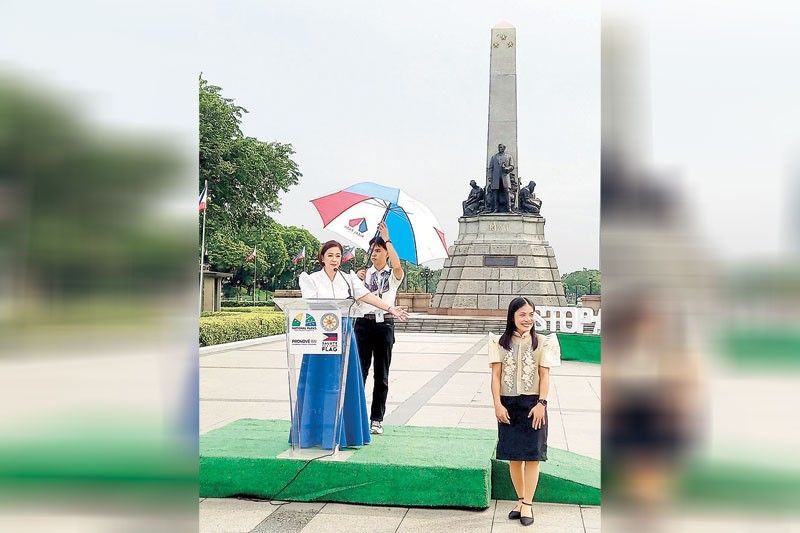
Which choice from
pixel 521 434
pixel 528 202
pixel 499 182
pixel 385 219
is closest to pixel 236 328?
pixel 499 182

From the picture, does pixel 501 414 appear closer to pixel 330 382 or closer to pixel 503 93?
pixel 330 382

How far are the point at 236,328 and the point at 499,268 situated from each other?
10686 millimetres

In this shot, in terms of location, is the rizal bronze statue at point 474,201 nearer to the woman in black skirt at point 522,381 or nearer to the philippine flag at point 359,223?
the philippine flag at point 359,223

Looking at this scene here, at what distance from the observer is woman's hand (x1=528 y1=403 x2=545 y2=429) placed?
167 inches

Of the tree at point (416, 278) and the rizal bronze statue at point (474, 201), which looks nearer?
the rizal bronze statue at point (474, 201)

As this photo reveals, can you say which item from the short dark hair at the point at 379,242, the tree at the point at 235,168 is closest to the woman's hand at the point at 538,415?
the short dark hair at the point at 379,242

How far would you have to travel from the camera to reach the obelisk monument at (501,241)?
2664 centimetres

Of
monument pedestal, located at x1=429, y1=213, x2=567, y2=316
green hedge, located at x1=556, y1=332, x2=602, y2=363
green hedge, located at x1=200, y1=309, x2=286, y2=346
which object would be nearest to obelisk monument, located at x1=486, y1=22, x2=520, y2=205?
monument pedestal, located at x1=429, y1=213, x2=567, y2=316

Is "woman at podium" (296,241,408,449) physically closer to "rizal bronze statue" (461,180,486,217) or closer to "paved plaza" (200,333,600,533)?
"paved plaza" (200,333,600,533)

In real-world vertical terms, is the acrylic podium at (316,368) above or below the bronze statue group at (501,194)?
below

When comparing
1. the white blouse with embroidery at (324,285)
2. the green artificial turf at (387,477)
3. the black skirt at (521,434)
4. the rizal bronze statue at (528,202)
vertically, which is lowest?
the green artificial turf at (387,477)

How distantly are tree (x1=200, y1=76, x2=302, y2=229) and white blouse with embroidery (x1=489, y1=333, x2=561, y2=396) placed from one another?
21.4m
